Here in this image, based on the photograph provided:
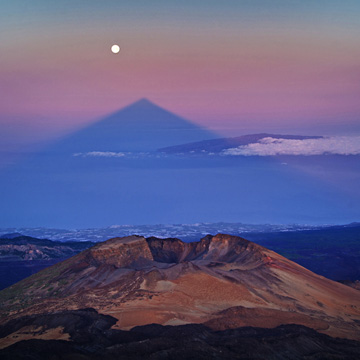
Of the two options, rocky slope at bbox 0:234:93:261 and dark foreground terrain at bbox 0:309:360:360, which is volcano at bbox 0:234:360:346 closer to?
dark foreground terrain at bbox 0:309:360:360

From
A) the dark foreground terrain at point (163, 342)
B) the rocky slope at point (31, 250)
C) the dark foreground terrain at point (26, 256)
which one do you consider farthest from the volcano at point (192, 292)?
the rocky slope at point (31, 250)

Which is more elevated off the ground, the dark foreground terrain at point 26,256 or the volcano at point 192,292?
the volcano at point 192,292

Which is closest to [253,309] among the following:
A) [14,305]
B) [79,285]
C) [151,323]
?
[151,323]

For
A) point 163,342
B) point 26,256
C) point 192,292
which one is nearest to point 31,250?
point 26,256

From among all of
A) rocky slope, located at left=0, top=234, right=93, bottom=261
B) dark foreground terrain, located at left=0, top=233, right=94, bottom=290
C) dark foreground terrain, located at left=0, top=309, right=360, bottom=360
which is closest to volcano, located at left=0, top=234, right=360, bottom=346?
dark foreground terrain, located at left=0, top=309, right=360, bottom=360

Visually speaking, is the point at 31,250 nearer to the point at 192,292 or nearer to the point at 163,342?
the point at 192,292

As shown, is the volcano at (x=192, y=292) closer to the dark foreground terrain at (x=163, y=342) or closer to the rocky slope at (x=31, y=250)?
the dark foreground terrain at (x=163, y=342)
